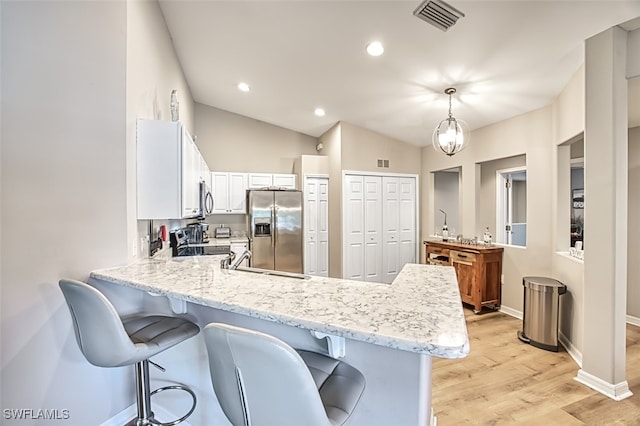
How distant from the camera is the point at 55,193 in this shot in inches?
68.5

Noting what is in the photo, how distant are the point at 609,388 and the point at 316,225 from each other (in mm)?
4101

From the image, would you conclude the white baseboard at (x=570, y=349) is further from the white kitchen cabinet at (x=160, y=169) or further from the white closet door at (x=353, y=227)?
the white kitchen cabinet at (x=160, y=169)

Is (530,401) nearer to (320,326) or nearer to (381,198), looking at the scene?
(320,326)

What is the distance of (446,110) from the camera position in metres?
4.22

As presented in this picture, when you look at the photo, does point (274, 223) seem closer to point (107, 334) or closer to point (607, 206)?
point (107, 334)

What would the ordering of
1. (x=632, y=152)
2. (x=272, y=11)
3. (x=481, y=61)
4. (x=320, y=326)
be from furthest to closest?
(x=632, y=152) < (x=481, y=61) < (x=272, y=11) < (x=320, y=326)

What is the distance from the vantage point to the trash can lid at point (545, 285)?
3.11 m

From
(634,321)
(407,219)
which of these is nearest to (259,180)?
(407,219)

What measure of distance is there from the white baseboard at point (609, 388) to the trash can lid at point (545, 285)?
84 cm

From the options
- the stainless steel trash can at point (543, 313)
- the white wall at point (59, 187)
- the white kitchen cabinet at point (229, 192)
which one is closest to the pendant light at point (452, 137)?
the stainless steel trash can at point (543, 313)

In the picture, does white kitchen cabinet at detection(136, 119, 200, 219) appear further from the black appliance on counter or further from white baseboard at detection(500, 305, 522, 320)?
white baseboard at detection(500, 305, 522, 320)

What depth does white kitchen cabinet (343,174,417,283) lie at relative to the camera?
17.4 ft

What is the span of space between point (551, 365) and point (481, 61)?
290cm

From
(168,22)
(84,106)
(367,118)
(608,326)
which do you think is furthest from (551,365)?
(168,22)
